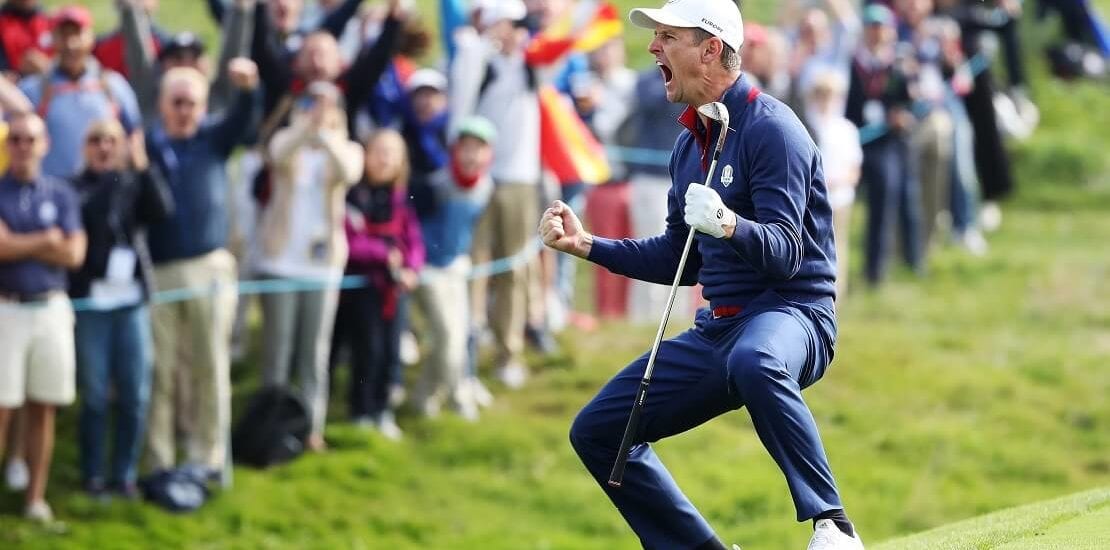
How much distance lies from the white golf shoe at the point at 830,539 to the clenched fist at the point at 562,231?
156 centimetres

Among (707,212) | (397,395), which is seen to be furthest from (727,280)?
(397,395)

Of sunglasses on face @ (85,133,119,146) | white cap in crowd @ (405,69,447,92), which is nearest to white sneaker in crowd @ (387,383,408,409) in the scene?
white cap in crowd @ (405,69,447,92)

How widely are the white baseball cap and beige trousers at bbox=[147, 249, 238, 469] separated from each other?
6.52 m

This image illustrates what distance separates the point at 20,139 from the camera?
13.2 meters

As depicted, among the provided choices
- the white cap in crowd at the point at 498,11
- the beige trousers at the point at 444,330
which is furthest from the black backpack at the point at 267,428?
the white cap in crowd at the point at 498,11

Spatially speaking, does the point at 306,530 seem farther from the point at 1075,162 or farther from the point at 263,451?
the point at 1075,162

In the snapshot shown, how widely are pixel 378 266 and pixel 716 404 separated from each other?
6.69m

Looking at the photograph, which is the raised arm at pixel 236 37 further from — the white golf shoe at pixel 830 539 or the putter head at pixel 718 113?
the white golf shoe at pixel 830 539

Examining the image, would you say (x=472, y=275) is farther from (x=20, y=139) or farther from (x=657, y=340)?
(x=657, y=340)

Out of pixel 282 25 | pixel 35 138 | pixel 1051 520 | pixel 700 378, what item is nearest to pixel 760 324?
pixel 700 378

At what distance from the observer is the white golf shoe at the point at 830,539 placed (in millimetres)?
8281

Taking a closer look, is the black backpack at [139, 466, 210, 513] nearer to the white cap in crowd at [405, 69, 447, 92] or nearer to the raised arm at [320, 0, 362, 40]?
the white cap in crowd at [405, 69, 447, 92]

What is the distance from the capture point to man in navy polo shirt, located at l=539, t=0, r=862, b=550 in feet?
27.2

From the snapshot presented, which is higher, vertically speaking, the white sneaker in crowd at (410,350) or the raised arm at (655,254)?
the raised arm at (655,254)
